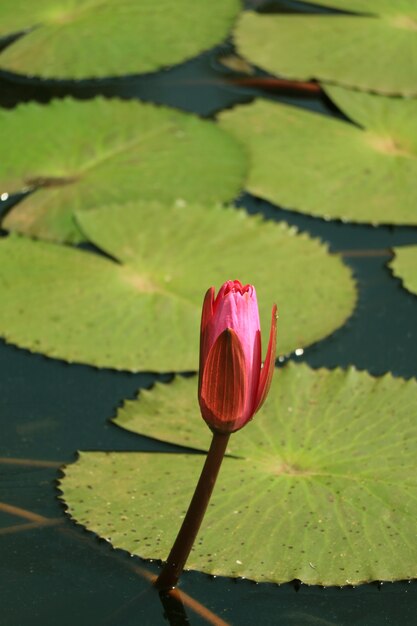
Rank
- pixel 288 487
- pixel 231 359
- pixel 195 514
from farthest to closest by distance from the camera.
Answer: pixel 288 487, pixel 195 514, pixel 231 359

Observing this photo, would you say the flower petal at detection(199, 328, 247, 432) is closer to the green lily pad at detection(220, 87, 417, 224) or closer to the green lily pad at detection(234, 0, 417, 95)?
the green lily pad at detection(220, 87, 417, 224)

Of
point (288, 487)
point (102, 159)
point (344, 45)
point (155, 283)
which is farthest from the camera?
point (344, 45)

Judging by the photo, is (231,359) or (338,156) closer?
(231,359)

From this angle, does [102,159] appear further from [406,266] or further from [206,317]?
[206,317]

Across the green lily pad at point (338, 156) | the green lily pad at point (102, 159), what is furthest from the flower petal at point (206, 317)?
the green lily pad at point (338, 156)

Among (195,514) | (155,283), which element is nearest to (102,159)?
(155,283)

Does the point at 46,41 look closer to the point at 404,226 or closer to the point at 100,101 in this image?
the point at 100,101

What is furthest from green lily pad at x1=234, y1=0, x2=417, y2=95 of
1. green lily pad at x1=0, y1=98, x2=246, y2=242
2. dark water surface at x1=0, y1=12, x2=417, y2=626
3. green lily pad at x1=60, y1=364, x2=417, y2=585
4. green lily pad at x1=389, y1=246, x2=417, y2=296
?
green lily pad at x1=60, y1=364, x2=417, y2=585
